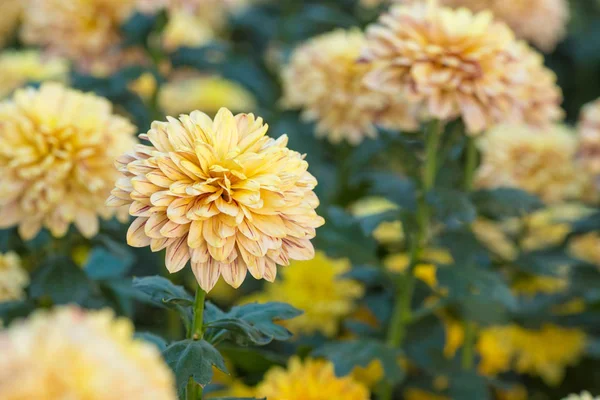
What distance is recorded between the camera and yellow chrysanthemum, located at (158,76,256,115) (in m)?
2.78

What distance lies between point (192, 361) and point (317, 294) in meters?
1.06

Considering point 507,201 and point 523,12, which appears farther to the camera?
point 523,12

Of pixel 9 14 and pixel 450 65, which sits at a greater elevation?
pixel 450 65

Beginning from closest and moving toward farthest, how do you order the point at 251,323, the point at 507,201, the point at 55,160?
the point at 251,323
the point at 55,160
the point at 507,201

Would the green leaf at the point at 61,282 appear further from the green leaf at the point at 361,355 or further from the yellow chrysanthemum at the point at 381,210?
the yellow chrysanthemum at the point at 381,210

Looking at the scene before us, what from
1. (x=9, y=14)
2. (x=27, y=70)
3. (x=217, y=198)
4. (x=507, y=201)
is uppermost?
(x=217, y=198)

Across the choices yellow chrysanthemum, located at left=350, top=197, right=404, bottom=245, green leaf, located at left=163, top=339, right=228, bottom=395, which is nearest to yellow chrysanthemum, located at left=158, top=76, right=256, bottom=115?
yellow chrysanthemum, located at left=350, top=197, right=404, bottom=245

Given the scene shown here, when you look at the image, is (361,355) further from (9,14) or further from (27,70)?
(9,14)

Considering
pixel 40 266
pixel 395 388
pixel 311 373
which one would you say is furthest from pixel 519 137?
pixel 40 266

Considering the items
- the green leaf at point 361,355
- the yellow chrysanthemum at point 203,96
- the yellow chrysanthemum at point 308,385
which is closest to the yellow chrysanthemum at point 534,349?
the green leaf at point 361,355

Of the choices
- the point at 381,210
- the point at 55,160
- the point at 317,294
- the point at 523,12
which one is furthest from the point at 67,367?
the point at 523,12

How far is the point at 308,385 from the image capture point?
4.90 ft

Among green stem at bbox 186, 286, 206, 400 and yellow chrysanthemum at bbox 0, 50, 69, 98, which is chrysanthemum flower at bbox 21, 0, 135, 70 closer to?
yellow chrysanthemum at bbox 0, 50, 69, 98

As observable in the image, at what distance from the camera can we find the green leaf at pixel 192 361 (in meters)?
1.00
